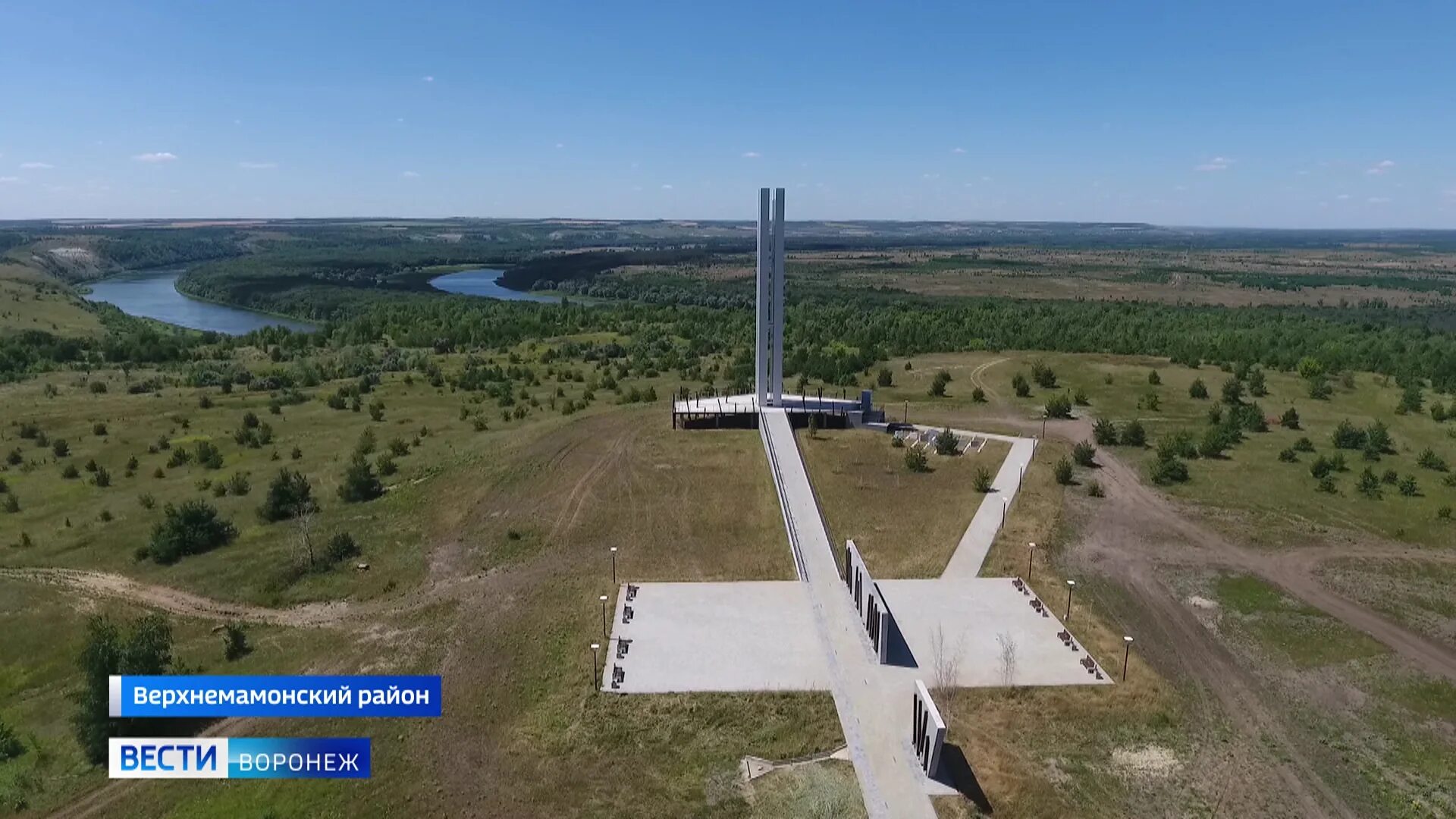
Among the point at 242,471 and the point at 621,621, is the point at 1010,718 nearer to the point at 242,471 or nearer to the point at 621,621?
the point at 621,621

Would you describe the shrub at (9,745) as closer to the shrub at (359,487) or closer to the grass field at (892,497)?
the shrub at (359,487)

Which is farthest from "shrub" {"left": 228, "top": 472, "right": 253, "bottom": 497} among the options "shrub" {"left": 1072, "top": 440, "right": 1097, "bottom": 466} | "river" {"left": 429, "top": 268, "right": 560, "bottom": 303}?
"river" {"left": 429, "top": 268, "right": 560, "bottom": 303}

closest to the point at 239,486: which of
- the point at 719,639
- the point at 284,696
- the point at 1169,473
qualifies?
the point at 284,696

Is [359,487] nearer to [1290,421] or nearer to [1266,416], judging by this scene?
[1290,421]

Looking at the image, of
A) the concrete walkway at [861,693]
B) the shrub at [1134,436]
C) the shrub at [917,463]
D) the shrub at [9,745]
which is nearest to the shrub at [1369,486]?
the shrub at [1134,436]

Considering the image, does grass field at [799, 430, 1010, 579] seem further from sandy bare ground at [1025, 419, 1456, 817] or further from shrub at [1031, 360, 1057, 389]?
shrub at [1031, 360, 1057, 389]

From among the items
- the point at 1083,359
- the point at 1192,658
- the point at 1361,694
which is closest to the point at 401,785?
the point at 1192,658

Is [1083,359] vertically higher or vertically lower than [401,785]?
higher
